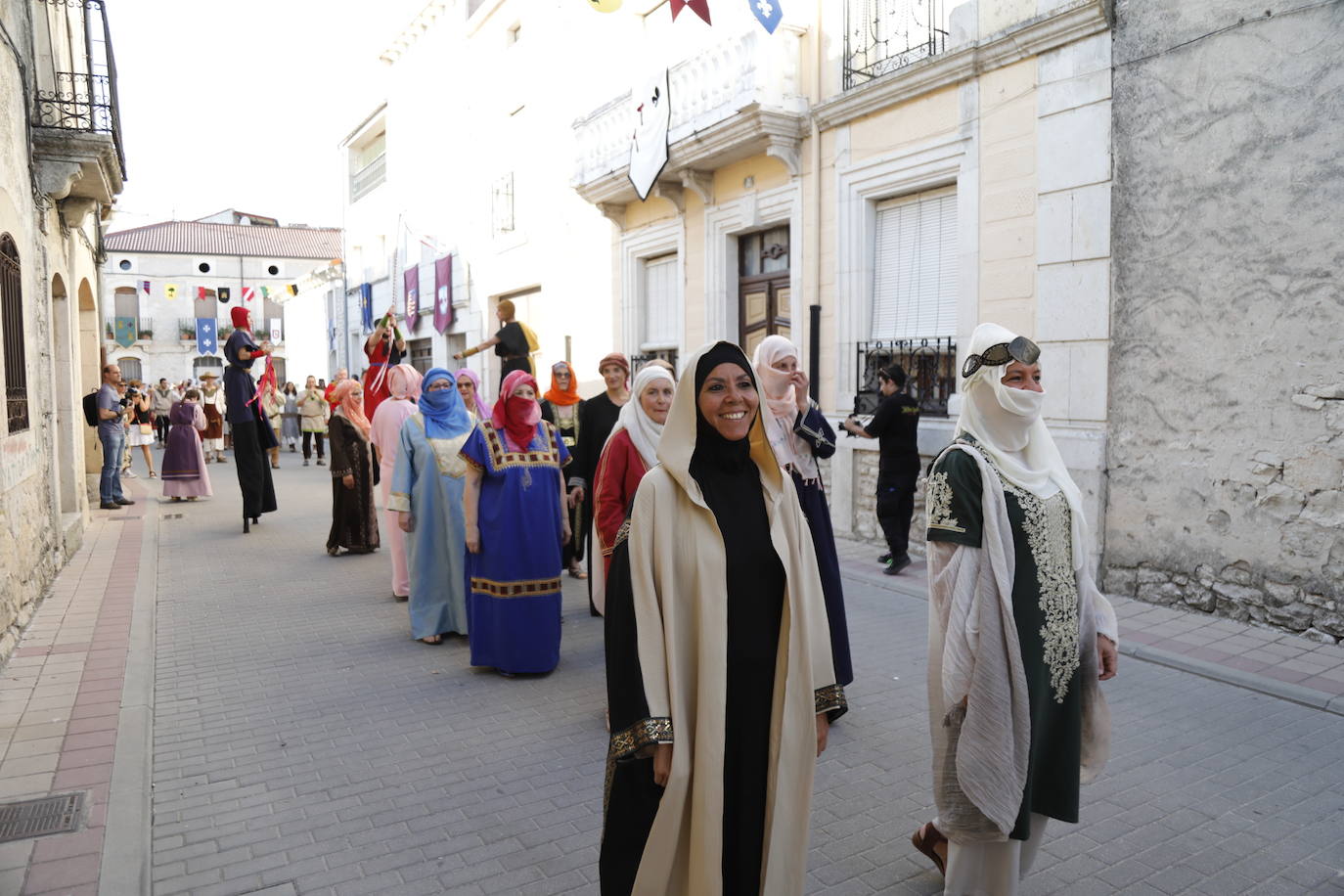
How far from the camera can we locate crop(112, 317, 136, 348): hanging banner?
163 ft

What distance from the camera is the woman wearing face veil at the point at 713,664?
246 centimetres

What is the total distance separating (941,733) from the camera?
312cm

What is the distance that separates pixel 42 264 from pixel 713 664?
9.07 m

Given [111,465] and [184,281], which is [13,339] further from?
[184,281]

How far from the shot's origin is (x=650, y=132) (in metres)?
12.1

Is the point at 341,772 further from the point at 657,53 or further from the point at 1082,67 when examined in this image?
the point at 657,53

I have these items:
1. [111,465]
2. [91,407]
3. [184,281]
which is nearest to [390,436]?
[91,407]

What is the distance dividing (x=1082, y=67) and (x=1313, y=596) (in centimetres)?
430

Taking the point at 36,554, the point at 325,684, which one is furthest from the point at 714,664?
the point at 36,554

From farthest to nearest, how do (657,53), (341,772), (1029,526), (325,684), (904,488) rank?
(657,53), (904,488), (325,684), (341,772), (1029,526)

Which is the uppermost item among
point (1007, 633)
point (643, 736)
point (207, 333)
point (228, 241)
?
point (228, 241)

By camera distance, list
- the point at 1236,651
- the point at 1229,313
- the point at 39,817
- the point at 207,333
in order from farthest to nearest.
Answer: the point at 207,333
the point at 1229,313
the point at 1236,651
the point at 39,817

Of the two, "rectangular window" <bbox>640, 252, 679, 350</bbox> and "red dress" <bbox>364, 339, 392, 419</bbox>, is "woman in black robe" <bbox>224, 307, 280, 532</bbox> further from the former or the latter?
"rectangular window" <bbox>640, 252, 679, 350</bbox>

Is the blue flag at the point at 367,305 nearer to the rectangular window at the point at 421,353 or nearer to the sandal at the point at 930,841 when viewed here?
the rectangular window at the point at 421,353
